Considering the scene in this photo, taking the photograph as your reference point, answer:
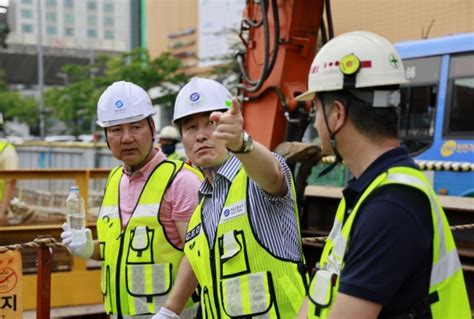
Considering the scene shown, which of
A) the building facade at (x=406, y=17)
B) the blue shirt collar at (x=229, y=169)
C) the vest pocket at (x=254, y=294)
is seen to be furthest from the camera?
the building facade at (x=406, y=17)

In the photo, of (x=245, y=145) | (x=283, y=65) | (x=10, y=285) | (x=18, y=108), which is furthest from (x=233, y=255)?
(x=18, y=108)

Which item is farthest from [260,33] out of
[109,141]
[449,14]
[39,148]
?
[449,14]

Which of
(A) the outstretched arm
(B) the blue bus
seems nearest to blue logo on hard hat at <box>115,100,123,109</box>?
(A) the outstretched arm

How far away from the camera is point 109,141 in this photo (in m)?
3.58

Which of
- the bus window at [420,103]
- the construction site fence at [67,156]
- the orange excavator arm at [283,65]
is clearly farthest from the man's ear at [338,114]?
the construction site fence at [67,156]

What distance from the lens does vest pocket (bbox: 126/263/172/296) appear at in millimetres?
3311

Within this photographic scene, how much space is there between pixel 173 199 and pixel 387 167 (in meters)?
1.76

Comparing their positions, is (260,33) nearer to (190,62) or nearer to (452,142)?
(452,142)

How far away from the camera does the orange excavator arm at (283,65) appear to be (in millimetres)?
6473

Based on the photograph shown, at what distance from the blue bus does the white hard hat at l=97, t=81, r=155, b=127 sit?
7597 millimetres

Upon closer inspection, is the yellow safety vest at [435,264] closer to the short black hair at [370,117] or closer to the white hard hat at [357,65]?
the short black hair at [370,117]

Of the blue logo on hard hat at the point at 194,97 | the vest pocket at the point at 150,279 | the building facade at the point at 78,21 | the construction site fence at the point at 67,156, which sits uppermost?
the building facade at the point at 78,21

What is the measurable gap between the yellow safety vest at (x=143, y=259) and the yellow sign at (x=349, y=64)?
1.71m

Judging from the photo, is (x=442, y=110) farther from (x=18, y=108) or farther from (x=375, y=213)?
(x=18, y=108)
